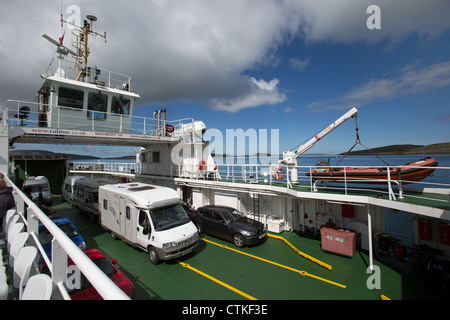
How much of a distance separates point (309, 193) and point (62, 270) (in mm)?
9093

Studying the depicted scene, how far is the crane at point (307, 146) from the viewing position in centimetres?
1101

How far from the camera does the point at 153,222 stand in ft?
26.8

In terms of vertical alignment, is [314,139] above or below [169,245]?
above

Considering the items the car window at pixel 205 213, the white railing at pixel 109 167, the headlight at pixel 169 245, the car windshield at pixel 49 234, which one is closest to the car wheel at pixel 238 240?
the car window at pixel 205 213

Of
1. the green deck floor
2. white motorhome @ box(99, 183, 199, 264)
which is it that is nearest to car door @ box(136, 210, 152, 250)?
white motorhome @ box(99, 183, 199, 264)

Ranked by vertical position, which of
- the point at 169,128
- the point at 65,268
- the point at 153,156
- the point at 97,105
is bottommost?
the point at 65,268

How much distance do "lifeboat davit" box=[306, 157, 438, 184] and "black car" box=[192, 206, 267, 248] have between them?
12.6ft

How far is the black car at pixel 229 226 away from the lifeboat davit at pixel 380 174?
384cm

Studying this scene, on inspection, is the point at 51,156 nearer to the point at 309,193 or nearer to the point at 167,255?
the point at 167,255

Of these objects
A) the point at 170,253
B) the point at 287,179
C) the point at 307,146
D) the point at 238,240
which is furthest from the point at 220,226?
the point at 307,146

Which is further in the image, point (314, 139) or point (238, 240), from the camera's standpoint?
point (314, 139)

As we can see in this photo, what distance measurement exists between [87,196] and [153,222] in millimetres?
8302

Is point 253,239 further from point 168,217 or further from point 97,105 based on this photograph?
point 97,105

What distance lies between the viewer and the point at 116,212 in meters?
9.77
